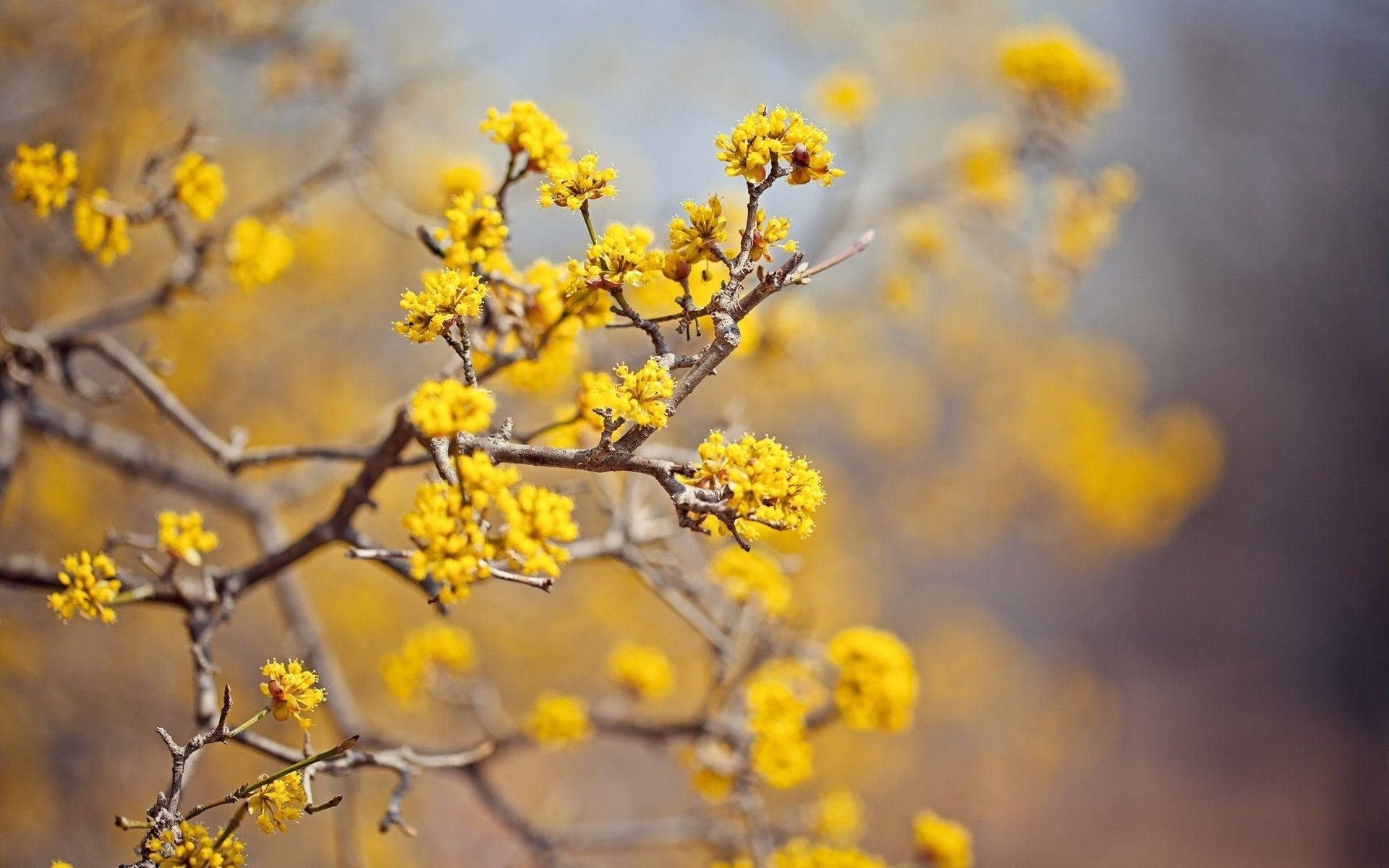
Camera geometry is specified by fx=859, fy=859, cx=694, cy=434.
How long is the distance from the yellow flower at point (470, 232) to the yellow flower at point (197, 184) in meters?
0.50

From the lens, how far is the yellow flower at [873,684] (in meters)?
1.41

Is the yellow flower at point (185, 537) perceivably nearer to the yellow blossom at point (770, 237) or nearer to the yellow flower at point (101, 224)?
the yellow flower at point (101, 224)

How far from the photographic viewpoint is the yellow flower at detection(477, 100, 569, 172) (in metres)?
0.98

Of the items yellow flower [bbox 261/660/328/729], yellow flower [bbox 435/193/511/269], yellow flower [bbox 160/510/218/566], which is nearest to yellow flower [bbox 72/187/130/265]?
yellow flower [bbox 160/510/218/566]

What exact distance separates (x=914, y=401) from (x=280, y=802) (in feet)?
16.8

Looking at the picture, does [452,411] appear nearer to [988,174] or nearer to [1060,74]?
[1060,74]

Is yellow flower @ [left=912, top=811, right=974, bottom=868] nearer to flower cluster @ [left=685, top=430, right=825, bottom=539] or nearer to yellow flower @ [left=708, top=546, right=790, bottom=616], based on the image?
yellow flower @ [left=708, top=546, right=790, bottom=616]

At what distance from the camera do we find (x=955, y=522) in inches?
201

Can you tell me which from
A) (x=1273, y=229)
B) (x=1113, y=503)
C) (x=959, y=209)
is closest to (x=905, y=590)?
(x=1113, y=503)

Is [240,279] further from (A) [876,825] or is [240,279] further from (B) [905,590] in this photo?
(B) [905,590]

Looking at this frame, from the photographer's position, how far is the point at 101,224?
123cm

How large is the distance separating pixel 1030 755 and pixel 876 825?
57.8 inches

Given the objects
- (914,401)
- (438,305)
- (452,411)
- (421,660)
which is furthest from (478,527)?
(914,401)

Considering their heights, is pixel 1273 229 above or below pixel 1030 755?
above
